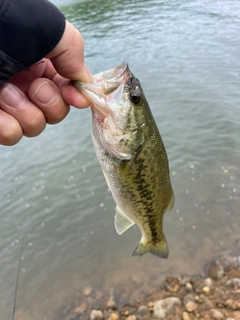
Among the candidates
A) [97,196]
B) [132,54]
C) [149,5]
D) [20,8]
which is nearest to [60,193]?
[97,196]

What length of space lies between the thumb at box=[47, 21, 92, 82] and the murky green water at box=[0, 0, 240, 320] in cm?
405

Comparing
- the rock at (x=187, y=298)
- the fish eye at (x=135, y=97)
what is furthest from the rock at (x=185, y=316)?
the fish eye at (x=135, y=97)

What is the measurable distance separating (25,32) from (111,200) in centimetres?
543

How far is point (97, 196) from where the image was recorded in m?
7.16

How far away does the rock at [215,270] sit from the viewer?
17.0ft

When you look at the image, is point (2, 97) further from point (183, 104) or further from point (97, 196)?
point (183, 104)

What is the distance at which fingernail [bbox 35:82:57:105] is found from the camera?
221 cm

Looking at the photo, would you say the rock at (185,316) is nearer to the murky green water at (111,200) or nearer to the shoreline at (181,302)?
the shoreline at (181,302)

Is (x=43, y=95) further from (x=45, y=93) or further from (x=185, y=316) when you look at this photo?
(x=185, y=316)

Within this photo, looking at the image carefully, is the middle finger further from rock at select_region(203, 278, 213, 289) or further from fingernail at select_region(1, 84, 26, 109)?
rock at select_region(203, 278, 213, 289)

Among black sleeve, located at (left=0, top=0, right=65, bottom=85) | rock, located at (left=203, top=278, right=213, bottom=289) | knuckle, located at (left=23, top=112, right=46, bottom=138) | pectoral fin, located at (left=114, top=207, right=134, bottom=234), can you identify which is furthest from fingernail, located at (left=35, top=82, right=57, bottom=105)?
rock, located at (left=203, top=278, right=213, bottom=289)

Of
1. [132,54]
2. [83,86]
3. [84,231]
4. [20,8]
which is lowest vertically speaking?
[132,54]

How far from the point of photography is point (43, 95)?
7.27 feet

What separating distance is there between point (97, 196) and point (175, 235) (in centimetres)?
198
